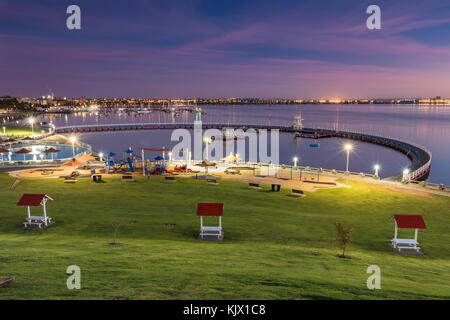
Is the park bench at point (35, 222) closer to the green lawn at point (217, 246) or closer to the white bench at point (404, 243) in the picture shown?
the green lawn at point (217, 246)

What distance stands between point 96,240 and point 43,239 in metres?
3.07

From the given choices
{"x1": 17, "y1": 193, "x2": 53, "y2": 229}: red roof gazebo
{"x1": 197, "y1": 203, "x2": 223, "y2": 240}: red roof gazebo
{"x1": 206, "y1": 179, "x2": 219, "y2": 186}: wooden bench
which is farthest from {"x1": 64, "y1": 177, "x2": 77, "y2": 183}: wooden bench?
{"x1": 197, "y1": 203, "x2": 223, "y2": 240}: red roof gazebo

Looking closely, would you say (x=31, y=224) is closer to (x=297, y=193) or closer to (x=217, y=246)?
(x=217, y=246)

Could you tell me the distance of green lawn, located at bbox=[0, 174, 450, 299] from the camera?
10.4m

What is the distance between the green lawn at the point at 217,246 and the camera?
10.4 m

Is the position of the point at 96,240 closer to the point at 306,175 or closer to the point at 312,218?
the point at 312,218

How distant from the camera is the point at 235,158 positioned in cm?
5053

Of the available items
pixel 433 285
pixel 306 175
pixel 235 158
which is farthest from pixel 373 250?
pixel 235 158

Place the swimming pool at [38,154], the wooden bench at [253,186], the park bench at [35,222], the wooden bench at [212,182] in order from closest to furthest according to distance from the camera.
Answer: the park bench at [35,222], the wooden bench at [253,186], the wooden bench at [212,182], the swimming pool at [38,154]

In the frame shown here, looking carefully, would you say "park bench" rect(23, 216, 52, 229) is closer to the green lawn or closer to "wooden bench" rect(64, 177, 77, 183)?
the green lawn

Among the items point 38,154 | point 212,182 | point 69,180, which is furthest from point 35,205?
point 38,154

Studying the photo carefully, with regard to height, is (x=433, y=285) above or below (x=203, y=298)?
below

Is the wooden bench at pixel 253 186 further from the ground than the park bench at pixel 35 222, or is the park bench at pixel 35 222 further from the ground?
the park bench at pixel 35 222

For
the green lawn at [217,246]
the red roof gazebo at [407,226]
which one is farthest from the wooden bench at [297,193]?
the red roof gazebo at [407,226]
